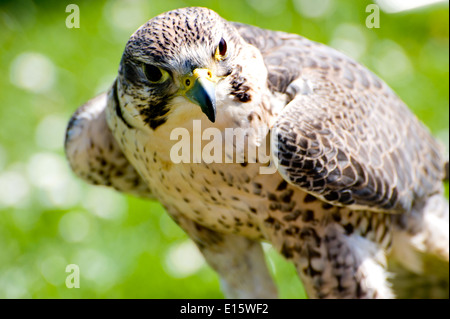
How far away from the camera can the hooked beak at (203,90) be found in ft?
7.98

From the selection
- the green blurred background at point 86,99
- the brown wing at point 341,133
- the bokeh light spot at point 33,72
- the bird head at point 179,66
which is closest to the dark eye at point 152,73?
the bird head at point 179,66

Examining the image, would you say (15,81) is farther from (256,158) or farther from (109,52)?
(256,158)

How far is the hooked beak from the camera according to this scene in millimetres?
2434

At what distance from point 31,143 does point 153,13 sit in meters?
1.72

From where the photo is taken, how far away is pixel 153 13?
6254mm

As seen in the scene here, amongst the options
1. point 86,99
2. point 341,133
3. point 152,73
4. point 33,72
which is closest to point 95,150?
point 152,73

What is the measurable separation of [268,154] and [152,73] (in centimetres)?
58

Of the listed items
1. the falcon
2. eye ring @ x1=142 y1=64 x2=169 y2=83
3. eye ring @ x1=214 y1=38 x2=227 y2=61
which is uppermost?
eye ring @ x1=214 y1=38 x2=227 y2=61

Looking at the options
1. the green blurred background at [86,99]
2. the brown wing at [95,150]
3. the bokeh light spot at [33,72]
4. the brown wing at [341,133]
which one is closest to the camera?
the brown wing at [341,133]

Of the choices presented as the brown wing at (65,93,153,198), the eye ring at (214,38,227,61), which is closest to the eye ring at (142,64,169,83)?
the eye ring at (214,38,227,61)

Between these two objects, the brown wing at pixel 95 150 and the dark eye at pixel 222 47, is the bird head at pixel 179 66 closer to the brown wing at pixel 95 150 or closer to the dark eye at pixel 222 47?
the dark eye at pixel 222 47

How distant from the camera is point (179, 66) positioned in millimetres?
2510

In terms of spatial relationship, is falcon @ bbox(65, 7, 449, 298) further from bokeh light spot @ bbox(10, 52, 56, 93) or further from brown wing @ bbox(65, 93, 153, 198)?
bokeh light spot @ bbox(10, 52, 56, 93)
